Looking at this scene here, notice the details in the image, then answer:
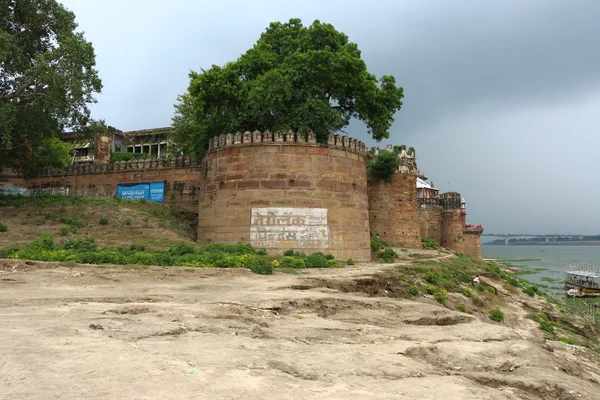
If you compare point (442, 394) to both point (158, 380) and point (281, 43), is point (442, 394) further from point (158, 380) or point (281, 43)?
point (281, 43)

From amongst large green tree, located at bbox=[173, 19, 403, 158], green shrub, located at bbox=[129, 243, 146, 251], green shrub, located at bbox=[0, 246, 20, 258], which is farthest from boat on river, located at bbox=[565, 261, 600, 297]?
green shrub, located at bbox=[0, 246, 20, 258]

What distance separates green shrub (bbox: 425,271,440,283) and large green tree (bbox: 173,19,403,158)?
8665mm

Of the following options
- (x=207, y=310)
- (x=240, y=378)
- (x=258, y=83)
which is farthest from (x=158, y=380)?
(x=258, y=83)

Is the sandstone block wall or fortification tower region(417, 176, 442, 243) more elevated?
the sandstone block wall

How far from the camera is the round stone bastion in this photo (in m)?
21.4

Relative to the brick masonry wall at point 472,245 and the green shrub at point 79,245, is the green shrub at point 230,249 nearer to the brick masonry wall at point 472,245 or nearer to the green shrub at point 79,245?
the green shrub at point 79,245

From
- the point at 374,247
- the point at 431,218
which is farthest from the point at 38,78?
the point at 431,218

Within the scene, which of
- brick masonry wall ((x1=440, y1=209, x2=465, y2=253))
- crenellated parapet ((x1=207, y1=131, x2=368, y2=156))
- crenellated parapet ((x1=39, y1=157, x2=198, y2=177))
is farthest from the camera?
brick masonry wall ((x1=440, y1=209, x2=465, y2=253))

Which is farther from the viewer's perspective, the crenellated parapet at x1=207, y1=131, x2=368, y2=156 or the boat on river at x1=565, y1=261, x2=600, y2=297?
the boat on river at x1=565, y1=261, x2=600, y2=297

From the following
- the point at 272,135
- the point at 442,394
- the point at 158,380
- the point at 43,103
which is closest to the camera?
the point at 158,380

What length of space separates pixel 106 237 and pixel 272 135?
8909 millimetres

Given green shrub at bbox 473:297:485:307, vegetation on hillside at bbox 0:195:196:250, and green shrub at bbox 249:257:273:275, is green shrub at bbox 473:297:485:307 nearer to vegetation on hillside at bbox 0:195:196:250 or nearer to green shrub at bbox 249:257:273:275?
green shrub at bbox 249:257:273:275

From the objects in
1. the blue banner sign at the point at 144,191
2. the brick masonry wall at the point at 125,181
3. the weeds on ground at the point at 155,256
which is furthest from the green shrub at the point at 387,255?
the blue banner sign at the point at 144,191

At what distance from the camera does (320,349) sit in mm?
6988
